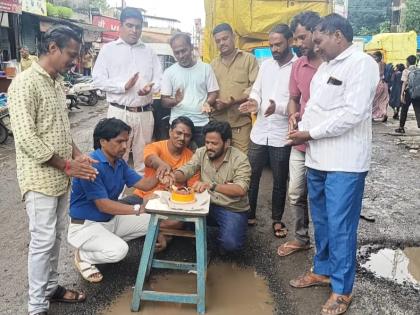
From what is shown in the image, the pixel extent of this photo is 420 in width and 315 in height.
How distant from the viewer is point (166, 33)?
26.9 m

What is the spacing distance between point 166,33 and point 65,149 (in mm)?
25706

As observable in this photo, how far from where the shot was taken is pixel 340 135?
8.66 ft

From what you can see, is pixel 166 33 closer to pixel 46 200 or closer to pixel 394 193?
pixel 394 193

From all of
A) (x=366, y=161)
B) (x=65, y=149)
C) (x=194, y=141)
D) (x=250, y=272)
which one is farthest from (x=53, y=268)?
(x=366, y=161)

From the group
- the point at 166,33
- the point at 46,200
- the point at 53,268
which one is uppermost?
the point at 166,33

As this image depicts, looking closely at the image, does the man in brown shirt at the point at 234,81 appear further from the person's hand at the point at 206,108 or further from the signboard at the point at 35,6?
the signboard at the point at 35,6

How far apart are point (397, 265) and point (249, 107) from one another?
1919 millimetres

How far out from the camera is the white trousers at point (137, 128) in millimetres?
4219

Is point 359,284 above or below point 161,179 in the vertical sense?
below

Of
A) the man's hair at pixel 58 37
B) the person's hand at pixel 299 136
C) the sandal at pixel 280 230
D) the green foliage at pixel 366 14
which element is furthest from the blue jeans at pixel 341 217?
the green foliage at pixel 366 14

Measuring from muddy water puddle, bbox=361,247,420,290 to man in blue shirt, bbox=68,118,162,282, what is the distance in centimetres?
211

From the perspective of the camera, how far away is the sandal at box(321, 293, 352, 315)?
2.78 meters

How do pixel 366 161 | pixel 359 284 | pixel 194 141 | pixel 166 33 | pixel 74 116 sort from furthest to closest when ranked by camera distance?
pixel 166 33 → pixel 74 116 → pixel 194 141 → pixel 359 284 → pixel 366 161

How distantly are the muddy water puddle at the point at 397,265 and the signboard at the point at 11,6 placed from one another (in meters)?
12.4
